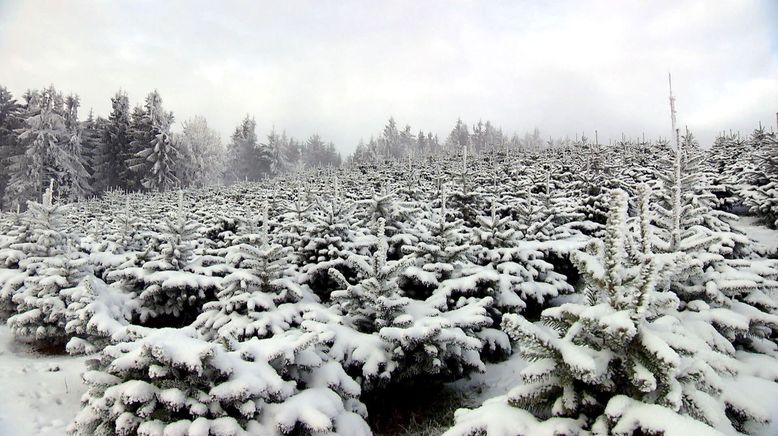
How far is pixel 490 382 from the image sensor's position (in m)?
6.89

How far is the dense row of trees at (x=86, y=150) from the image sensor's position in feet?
119

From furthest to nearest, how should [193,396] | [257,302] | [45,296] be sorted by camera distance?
[45,296], [257,302], [193,396]

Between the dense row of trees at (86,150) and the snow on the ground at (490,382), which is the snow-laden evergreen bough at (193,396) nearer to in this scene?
the snow on the ground at (490,382)

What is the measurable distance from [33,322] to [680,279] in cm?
1093

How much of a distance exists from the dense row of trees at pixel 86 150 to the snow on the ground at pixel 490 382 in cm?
3611

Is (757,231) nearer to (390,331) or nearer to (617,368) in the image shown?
(390,331)

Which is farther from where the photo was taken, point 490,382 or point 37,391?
point 490,382

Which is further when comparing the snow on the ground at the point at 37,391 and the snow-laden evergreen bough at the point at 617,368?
the snow on the ground at the point at 37,391

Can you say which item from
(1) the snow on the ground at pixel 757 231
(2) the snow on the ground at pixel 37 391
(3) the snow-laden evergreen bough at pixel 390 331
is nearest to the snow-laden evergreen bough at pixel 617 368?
(3) the snow-laden evergreen bough at pixel 390 331

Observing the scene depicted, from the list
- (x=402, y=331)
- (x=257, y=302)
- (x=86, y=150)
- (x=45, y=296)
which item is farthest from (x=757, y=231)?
(x=86, y=150)

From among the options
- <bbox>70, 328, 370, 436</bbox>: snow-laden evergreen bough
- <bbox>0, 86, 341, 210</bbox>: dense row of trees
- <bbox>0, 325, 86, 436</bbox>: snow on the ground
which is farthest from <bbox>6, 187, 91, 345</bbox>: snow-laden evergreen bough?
<bbox>0, 86, 341, 210</bbox>: dense row of trees

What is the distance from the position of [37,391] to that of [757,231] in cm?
1940

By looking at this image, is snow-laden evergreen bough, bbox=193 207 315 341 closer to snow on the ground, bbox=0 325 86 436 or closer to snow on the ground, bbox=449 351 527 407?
snow on the ground, bbox=0 325 86 436

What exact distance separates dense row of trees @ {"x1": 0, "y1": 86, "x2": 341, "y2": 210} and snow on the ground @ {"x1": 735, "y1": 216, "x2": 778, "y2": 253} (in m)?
33.3
